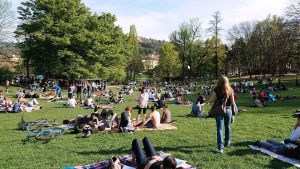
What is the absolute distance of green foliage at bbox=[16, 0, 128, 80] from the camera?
46938 millimetres

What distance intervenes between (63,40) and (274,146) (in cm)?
3917

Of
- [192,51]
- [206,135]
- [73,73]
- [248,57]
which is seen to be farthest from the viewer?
[192,51]

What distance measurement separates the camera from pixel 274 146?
10.3 m

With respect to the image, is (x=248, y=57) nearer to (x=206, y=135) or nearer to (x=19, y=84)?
(x=19, y=84)

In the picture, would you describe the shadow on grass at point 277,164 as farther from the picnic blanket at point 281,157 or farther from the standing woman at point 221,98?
the standing woman at point 221,98

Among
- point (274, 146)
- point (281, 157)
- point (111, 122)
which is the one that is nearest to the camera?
point (281, 157)

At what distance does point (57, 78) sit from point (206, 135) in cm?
4490

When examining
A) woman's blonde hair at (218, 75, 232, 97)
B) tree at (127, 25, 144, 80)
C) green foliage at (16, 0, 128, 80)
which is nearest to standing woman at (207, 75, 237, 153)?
woman's blonde hair at (218, 75, 232, 97)

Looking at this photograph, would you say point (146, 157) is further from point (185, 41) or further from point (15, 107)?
point (185, 41)

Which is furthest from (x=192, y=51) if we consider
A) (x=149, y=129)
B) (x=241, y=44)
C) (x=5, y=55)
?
(x=149, y=129)

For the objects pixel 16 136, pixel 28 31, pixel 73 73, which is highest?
pixel 28 31

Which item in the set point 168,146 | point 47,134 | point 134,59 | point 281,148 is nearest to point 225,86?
point 281,148

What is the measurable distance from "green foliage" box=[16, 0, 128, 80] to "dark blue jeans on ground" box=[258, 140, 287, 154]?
125ft

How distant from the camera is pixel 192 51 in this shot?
281ft
